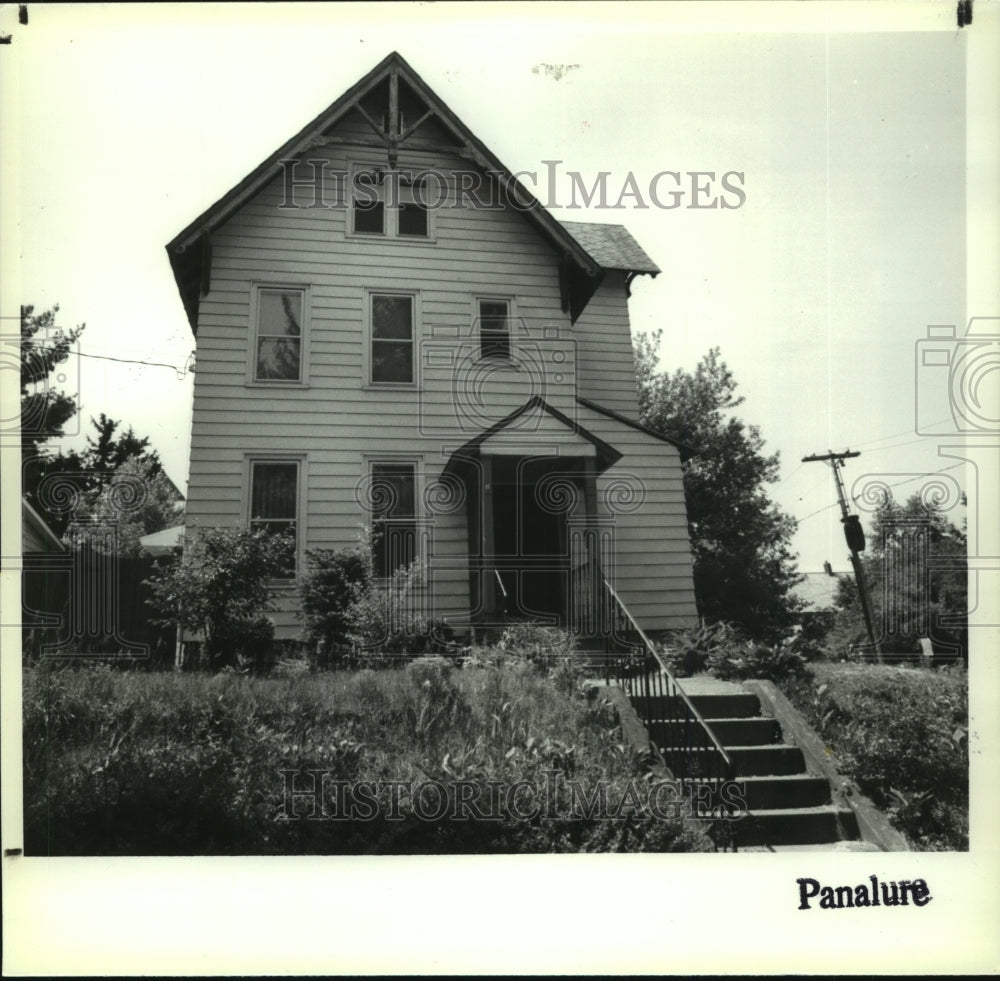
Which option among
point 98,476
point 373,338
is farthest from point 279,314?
point 98,476

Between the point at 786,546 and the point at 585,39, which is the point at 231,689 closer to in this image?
the point at 786,546

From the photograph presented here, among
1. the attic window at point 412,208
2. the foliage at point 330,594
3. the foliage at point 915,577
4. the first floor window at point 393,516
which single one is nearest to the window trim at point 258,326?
the attic window at point 412,208

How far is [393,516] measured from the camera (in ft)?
25.0

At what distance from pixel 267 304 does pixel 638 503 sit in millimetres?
3995

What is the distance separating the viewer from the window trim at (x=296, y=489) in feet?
24.7

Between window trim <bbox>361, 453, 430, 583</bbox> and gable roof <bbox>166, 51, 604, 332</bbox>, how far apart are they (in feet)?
6.62

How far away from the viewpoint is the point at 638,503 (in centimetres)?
790

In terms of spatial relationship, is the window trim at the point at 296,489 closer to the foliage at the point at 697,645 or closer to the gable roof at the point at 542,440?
the gable roof at the point at 542,440

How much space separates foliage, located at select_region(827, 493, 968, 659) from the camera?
224 inches

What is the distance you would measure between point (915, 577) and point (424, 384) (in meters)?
4.57

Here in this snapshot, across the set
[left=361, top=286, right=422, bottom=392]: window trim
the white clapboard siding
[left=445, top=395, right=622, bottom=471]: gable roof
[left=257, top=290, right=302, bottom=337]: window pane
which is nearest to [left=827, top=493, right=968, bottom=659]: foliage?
the white clapboard siding

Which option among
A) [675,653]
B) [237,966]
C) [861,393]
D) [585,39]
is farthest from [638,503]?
[237,966]

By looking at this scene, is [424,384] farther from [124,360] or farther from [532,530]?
[124,360]

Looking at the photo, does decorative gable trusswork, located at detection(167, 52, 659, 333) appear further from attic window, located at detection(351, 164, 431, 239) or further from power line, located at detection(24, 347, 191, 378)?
power line, located at detection(24, 347, 191, 378)
